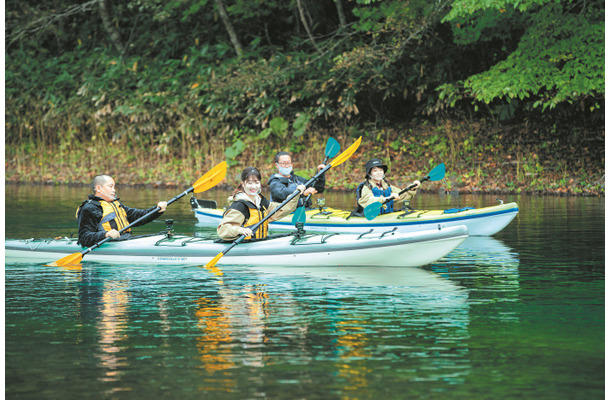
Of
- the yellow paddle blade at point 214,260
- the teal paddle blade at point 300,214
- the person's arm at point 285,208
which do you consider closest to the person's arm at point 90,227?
the yellow paddle blade at point 214,260

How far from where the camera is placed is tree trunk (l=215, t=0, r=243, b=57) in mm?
25188

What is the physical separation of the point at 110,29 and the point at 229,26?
184 inches

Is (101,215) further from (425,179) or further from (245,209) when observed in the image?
(425,179)

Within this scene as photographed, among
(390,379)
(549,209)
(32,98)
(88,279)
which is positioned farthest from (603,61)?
(32,98)

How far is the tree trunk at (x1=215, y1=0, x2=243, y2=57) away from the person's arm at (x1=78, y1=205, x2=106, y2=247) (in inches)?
632

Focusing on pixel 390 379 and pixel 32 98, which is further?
pixel 32 98

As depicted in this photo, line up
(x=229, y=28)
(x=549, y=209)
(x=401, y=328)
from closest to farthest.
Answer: (x=401, y=328) → (x=549, y=209) → (x=229, y=28)

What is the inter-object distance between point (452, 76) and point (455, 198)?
373cm

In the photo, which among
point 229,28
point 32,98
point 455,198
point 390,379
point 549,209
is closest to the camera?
point 390,379

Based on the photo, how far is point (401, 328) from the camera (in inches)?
249

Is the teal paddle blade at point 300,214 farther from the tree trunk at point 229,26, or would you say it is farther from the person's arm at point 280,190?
the tree trunk at point 229,26

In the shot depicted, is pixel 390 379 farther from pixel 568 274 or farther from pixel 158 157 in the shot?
pixel 158 157

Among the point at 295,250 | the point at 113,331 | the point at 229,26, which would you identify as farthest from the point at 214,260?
the point at 229,26

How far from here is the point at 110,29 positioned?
2861 cm
